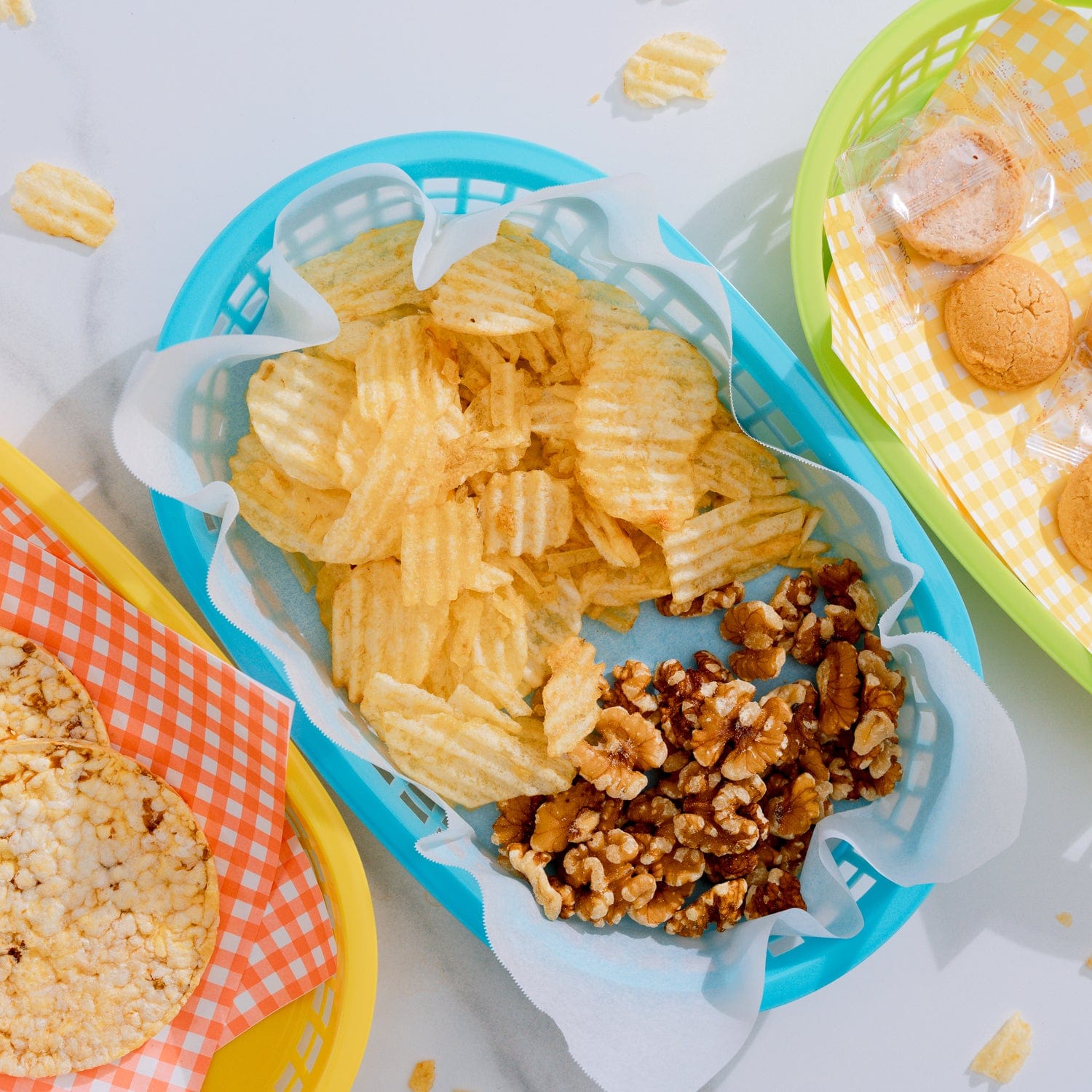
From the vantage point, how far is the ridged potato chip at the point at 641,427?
107 cm

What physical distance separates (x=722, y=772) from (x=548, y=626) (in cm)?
27

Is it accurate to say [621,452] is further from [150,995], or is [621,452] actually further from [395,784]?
[150,995]

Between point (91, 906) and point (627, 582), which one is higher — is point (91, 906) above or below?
below

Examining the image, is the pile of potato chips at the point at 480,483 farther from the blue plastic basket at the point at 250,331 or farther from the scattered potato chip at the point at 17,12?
the scattered potato chip at the point at 17,12

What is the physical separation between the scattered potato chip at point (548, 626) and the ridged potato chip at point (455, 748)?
73 mm

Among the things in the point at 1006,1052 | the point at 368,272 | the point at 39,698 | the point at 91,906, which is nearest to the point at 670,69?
the point at 368,272

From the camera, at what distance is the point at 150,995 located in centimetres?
109

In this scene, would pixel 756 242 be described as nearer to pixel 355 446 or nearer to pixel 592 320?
pixel 592 320

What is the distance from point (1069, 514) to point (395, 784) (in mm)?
927

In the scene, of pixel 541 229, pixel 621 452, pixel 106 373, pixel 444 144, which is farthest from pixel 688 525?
pixel 106 373

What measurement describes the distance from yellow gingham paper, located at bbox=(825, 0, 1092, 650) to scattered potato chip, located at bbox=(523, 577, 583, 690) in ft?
1.51

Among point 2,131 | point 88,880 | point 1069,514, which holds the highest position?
point 2,131

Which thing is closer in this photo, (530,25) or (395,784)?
(395,784)

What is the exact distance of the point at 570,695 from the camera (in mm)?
1065
